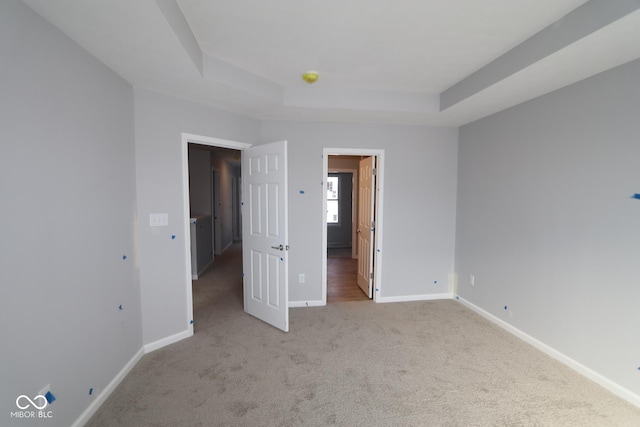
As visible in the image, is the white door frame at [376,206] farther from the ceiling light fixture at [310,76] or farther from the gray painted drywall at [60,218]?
the gray painted drywall at [60,218]

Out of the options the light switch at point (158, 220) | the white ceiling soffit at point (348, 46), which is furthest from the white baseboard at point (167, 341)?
the white ceiling soffit at point (348, 46)

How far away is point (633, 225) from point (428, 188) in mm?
2040

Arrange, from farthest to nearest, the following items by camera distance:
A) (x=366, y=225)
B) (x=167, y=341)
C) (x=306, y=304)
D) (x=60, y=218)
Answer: (x=366, y=225) → (x=306, y=304) → (x=167, y=341) → (x=60, y=218)

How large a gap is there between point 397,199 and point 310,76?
1956mm

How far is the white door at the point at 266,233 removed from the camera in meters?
2.97

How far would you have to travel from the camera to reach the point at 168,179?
2.62 metres

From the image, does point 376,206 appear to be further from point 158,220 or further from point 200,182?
point 200,182

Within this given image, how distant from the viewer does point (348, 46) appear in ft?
7.02

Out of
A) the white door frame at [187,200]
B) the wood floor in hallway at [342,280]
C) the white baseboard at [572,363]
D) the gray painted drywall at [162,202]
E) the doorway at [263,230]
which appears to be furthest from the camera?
the wood floor in hallway at [342,280]

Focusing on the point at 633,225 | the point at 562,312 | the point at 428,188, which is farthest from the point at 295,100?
the point at 562,312

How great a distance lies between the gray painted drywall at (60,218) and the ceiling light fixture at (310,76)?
4.95 feet

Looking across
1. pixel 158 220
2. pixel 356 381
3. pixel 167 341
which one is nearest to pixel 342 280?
pixel 356 381

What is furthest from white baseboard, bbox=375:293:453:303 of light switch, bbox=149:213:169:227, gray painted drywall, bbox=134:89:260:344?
light switch, bbox=149:213:169:227

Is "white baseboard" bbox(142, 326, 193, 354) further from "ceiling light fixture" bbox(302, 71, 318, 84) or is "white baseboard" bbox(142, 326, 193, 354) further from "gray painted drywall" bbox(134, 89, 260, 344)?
"ceiling light fixture" bbox(302, 71, 318, 84)
